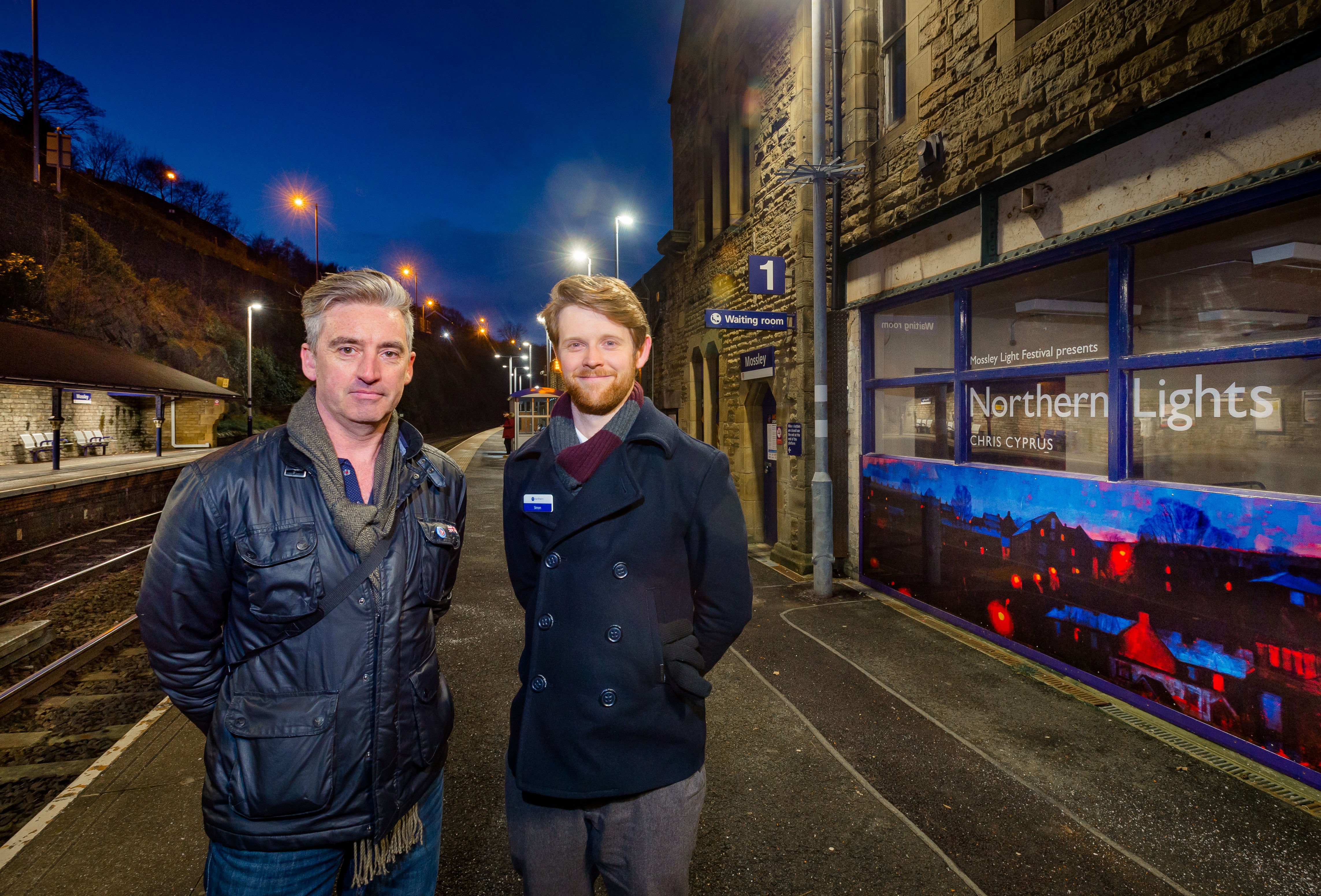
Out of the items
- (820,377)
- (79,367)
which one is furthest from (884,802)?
(79,367)

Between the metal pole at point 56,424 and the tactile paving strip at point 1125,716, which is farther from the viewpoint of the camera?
the metal pole at point 56,424

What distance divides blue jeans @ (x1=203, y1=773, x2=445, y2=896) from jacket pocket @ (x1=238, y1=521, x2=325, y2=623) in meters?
0.63

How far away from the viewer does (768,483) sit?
10.5 metres

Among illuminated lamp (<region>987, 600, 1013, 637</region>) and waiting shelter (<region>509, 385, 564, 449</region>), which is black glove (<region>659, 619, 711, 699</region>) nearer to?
illuminated lamp (<region>987, 600, 1013, 637</region>)

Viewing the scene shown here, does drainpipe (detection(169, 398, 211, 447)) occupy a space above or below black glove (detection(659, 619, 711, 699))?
above

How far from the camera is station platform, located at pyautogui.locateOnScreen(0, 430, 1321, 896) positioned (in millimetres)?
2889

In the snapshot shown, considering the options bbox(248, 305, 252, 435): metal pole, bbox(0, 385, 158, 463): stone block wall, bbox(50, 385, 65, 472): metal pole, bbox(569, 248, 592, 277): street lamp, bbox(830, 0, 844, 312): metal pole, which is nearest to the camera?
bbox(830, 0, 844, 312): metal pole

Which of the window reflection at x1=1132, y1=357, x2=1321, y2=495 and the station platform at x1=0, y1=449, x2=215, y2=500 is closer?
the window reflection at x1=1132, y1=357, x2=1321, y2=495

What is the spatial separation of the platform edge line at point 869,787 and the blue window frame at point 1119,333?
2913mm

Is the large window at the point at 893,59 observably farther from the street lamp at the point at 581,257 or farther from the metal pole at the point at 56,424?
the metal pole at the point at 56,424

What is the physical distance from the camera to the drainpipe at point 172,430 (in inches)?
1202

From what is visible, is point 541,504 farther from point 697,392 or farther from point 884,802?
point 697,392

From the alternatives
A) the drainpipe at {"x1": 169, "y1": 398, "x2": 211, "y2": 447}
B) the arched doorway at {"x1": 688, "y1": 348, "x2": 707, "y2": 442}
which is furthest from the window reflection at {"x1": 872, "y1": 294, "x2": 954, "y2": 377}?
the drainpipe at {"x1": 169, "y1": 398, "x2": 211, "y2": 447}

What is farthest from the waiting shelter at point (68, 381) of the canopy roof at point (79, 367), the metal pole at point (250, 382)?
the metal pole at point (250, 382)
